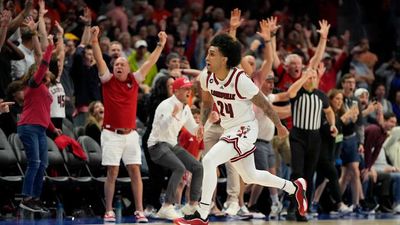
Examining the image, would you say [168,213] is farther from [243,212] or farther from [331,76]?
[331,76]

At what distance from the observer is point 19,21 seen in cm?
1456

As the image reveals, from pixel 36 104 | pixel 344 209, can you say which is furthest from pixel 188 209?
pixel 344 209

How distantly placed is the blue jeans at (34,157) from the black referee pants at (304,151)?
12.0ft

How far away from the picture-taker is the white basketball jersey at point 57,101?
1533 cm

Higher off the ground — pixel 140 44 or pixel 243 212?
pixel 140 44

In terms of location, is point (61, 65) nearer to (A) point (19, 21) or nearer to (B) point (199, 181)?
(A) point (19, 21)

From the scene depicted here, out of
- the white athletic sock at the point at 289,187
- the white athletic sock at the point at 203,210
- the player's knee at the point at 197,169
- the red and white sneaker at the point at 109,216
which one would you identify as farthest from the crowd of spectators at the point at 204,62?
the white athletic sock at the point at 203,210

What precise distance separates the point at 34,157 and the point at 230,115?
10.3 feet

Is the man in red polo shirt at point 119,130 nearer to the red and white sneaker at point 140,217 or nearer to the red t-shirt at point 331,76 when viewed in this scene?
the red and white sneaker at point 140,217

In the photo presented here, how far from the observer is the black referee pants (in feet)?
49.9

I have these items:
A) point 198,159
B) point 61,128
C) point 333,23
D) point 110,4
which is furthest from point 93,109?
point 333,23

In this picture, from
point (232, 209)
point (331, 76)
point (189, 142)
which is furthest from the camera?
point (331, 76)

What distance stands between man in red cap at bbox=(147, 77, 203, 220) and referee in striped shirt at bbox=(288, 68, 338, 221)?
1.47 metres

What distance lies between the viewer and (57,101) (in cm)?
1540
